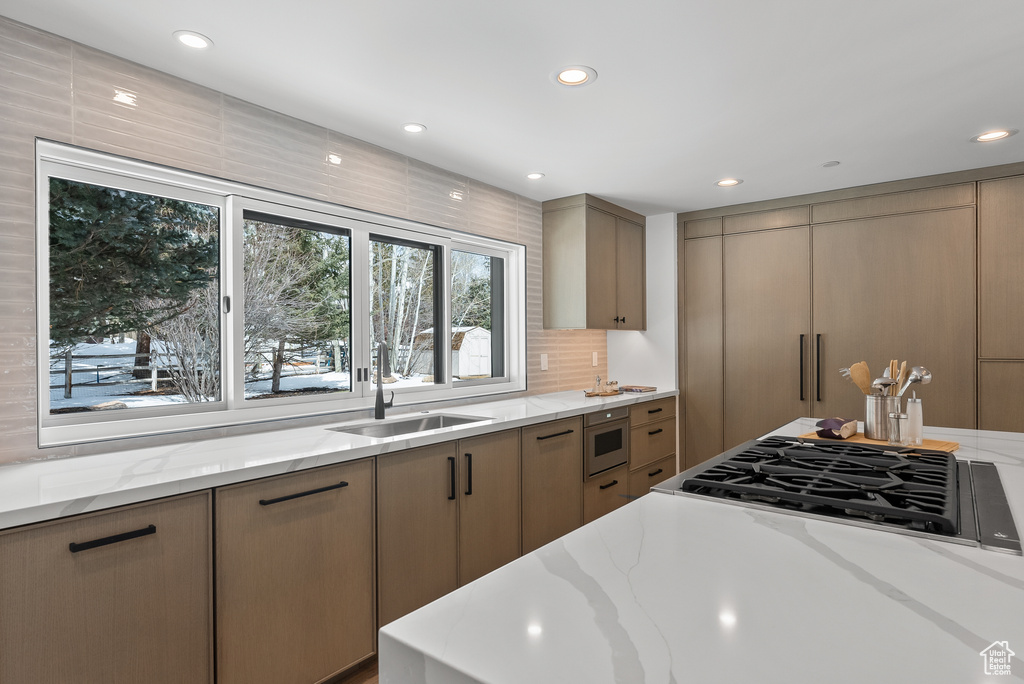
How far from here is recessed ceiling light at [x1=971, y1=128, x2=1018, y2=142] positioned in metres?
2.86

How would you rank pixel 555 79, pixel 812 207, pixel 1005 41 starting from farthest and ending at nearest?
pixel 812 207, pixel 555 79, pixel 1005 41

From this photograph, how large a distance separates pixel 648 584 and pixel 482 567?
2.03 m

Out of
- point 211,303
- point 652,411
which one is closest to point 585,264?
point 652,411

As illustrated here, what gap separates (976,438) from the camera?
203 centimetres

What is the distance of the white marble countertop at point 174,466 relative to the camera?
1.43m

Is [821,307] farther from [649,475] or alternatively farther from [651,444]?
[649,475]

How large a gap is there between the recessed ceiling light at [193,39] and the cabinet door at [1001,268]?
168 inches

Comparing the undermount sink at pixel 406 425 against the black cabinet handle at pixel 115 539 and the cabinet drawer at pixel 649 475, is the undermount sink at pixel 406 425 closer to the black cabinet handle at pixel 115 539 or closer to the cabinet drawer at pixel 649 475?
the black cabinet handle at pixel 115 539

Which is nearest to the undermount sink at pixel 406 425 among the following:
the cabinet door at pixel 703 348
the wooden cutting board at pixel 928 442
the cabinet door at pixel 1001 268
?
the wooden cutting board at pixel 928 442

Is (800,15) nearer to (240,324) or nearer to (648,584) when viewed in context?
(648,584)

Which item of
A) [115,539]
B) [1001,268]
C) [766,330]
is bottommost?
[115,539]

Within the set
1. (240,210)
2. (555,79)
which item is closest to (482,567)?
(240,210)

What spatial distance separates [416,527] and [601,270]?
96.9 inches

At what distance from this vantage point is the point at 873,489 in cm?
120
